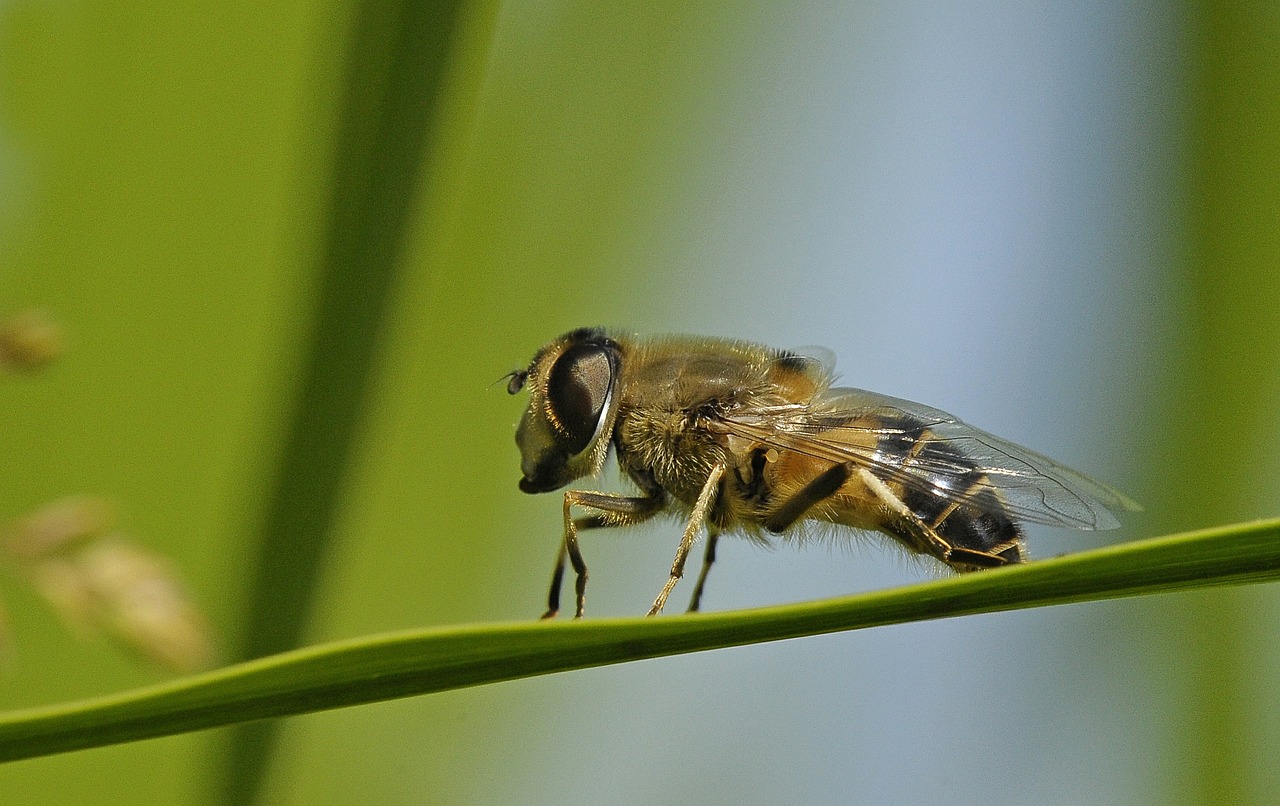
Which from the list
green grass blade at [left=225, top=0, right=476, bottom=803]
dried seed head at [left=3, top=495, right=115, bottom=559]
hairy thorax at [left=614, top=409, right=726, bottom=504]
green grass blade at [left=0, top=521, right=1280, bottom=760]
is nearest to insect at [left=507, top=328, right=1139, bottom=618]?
hairy thorax at [left=614, top=409, right=726, bottom=504]

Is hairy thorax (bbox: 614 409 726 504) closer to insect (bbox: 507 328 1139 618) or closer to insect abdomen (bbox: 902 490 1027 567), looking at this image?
insect (bbox: 507 328 1139 618)

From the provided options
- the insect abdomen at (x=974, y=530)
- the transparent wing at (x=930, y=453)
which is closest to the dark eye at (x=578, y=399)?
the transparent wing at (x=930, y=453)

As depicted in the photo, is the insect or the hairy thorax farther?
the hairy thorax

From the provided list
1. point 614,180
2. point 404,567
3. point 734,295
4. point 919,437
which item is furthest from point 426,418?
point 919,437

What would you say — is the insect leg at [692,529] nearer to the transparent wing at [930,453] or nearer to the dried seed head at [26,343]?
the transparent wing at [930,453]

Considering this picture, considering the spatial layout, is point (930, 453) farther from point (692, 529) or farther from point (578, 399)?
point (578, 399)

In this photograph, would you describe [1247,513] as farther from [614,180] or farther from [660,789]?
[614,180]
